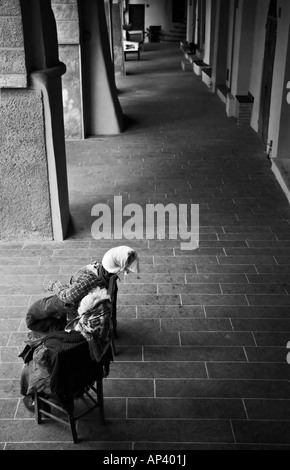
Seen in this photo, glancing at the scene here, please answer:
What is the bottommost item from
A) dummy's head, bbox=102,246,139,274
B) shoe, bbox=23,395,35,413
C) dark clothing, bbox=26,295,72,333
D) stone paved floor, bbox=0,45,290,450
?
stone paved floor, bbox=0,45,290,450

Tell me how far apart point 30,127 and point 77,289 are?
318 centimetres

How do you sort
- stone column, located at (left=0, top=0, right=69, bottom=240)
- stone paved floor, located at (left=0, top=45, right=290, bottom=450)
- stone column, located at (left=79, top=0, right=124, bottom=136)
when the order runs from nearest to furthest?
stone paved floor, located at (left=0, top=45, right=290, bottom=450) < stone column, located at (left=0, top=0, right=69, bottom=240) < stone column, located at (left=79, top=0, right=124, bottom=136)

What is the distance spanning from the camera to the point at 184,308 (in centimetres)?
582

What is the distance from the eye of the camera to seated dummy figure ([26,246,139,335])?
427 cm

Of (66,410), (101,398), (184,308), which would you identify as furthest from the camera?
(184,308)

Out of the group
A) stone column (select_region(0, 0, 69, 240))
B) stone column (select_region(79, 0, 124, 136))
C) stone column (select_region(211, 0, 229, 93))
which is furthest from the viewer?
stone column (select_region(211, 0, 229, 93))

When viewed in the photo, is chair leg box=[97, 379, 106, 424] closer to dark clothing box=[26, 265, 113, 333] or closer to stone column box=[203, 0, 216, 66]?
dark clothing box=[26, 265, 113, 333]

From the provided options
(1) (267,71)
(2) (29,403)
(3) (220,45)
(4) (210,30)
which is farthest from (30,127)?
(4) (210,30)

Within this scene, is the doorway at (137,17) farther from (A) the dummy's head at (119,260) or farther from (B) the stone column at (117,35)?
(A) the dummy's head at (119,260)

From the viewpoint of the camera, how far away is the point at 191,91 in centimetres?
1800

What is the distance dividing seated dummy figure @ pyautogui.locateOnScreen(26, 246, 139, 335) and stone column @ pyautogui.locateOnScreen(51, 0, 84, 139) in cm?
819

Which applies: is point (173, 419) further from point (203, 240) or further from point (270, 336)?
point (203, 240)

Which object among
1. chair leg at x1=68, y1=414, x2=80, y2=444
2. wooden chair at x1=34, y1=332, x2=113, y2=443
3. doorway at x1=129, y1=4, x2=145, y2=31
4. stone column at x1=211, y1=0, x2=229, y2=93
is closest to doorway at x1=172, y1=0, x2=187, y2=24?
doorway at x1=129, y1=4, x2=145, y2=31

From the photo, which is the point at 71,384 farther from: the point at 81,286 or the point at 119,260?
the point at 119,260
